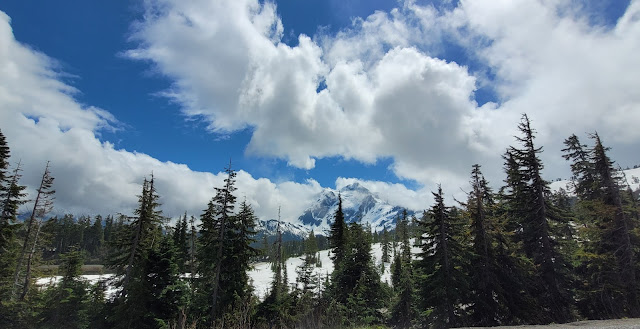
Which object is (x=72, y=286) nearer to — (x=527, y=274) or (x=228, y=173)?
(x=228, y=173)

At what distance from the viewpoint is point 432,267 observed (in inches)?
758

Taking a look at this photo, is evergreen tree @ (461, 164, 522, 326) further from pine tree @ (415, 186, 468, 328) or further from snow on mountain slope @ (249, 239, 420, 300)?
snow on mountain slope @ (249, 239, 420, 300)

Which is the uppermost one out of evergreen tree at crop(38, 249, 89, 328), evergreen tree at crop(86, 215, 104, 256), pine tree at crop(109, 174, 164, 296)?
evergreen tree at crop(86, 215, 104, 256)

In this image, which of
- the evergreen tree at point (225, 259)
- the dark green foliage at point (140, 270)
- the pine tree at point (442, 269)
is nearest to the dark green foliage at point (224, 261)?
the evergreen tree at point (225, 259)

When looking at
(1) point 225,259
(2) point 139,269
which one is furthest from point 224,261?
(2) point 139,269

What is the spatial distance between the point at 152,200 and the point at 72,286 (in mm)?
10829

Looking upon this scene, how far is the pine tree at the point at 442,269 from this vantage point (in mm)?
18172

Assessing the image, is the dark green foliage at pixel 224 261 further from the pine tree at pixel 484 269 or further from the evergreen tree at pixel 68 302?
the pine tree at pixel 484 269

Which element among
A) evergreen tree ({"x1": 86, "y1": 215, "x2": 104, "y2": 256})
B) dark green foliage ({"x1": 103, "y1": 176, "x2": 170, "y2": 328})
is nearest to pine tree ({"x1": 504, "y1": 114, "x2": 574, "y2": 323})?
dark green foliage ({"x1": 103, "y1": 176, "x2": 170, "y2": 328})

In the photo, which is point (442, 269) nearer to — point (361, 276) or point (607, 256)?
point (607, 256)

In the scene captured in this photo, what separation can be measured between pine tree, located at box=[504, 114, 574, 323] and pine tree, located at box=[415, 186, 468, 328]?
4572 millimetres

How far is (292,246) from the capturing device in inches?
7697

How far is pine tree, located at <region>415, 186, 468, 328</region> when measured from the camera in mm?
18172

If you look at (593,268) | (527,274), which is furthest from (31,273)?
(593,268)
